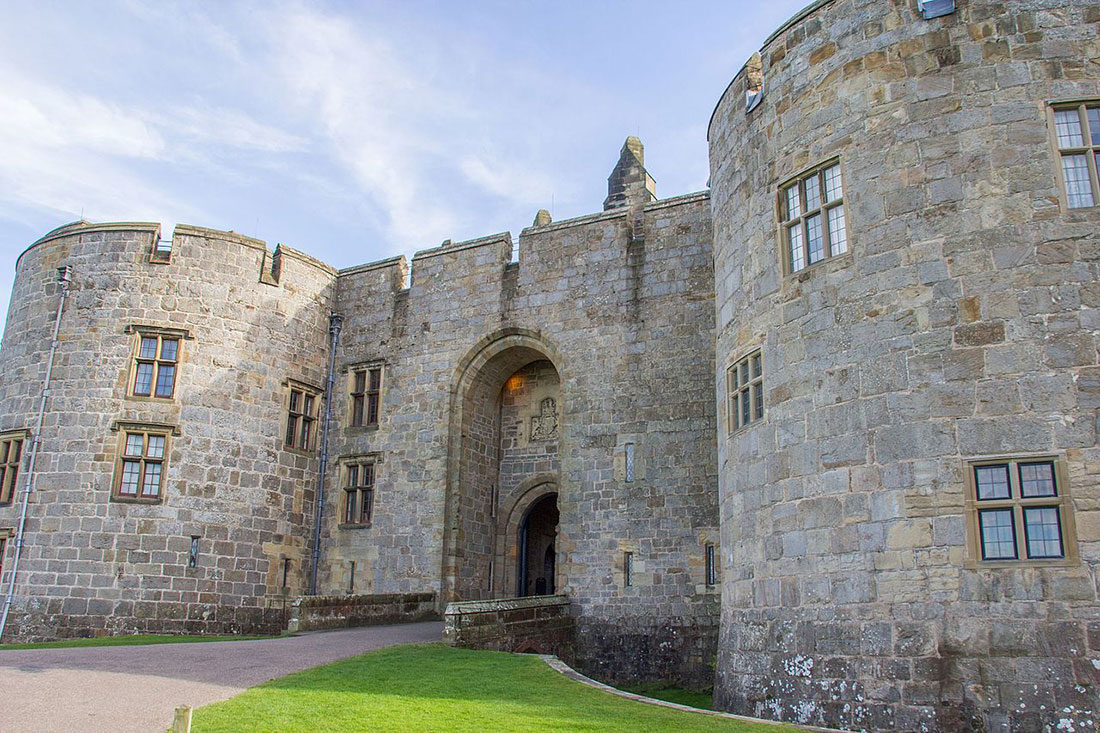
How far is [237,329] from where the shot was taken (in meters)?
19.4

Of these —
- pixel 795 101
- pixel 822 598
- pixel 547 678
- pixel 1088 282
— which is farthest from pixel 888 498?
pixel 795 101

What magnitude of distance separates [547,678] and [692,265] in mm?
9380

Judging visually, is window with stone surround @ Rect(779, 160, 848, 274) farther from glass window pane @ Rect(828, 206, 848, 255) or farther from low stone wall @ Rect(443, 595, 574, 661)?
low stone wall @ Rect(443, 595, 574, 661)

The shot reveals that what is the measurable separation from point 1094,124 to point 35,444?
60.8 ft

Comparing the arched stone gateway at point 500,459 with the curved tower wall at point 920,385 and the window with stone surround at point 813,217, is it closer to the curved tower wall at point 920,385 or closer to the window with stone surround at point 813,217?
the window with stone surround at point 813,217

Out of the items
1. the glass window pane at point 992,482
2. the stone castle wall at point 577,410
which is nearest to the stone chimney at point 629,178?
the stone castle wall at point 577,410

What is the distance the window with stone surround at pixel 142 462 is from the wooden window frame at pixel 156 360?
0.70 m

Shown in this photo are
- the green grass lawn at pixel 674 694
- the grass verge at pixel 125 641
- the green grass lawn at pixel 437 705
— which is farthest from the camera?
the green grass lawn at pixel 674 694

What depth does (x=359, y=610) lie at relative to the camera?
16.5 m

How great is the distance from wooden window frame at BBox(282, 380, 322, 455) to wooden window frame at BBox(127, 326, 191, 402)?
2385mm

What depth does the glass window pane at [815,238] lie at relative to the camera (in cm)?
1107

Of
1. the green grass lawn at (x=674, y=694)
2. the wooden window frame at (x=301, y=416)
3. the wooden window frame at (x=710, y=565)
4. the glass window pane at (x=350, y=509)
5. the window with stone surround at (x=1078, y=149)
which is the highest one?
the window with stone surround at (x=1078, y=149)

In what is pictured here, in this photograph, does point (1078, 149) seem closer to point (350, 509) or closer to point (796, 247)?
point (796, 247)

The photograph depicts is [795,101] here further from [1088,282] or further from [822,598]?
[822,598]
